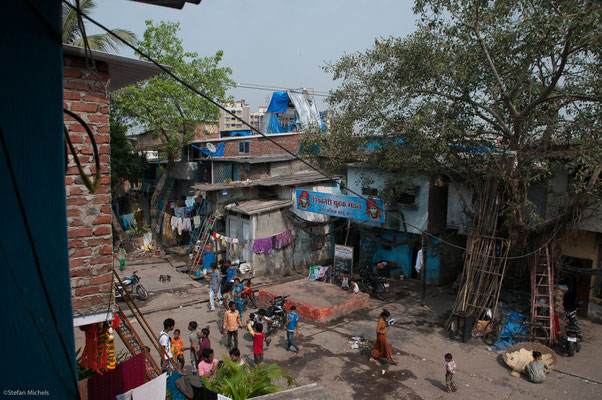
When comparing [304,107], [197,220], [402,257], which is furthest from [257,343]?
[304,107]

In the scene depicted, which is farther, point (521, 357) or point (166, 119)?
point (166, 119)

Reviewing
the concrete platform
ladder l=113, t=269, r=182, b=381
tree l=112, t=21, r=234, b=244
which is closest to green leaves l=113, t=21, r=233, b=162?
tree l=112, t=21, r=234, b=244

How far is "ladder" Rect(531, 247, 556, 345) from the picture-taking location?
35.6 feet

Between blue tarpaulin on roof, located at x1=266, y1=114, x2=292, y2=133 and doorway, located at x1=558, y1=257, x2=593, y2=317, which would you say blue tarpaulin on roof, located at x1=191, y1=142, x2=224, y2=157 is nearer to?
blue tarpaulin on roof, located at x1=266, y1=114, x2=292, y2=133

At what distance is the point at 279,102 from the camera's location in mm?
28047

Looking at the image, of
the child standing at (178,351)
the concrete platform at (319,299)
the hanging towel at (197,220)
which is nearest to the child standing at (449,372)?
the concrete platform at (319,299)

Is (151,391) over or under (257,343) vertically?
over

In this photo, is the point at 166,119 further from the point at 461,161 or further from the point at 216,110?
the point at 461,161

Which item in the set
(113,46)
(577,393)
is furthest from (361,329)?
(113,46)

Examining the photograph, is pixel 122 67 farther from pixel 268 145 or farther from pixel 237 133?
pixel 237 133

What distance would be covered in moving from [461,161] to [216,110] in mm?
12677

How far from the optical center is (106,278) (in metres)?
4.82

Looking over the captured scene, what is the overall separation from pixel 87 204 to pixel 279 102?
79.7 feet

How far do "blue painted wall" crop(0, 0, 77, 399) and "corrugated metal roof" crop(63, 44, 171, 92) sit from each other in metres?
2.55
